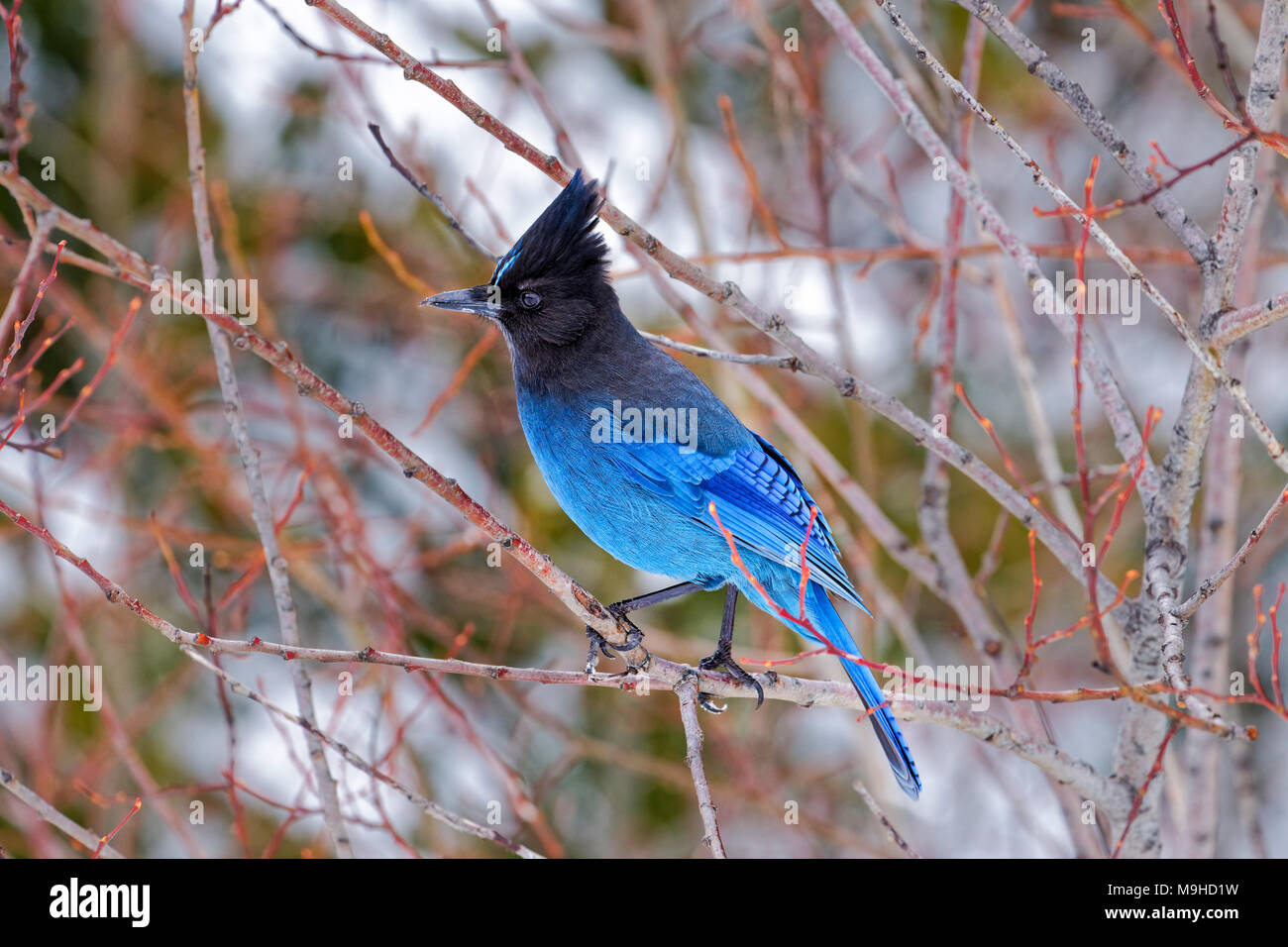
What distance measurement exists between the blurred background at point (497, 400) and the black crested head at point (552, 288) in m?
1.65

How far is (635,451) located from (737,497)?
31 centimetres

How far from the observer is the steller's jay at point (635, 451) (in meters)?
3.16

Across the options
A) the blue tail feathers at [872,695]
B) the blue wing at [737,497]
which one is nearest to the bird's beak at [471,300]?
the blue wing at [737,497]

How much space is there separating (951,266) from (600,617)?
1535 mm

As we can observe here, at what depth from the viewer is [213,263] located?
279 cm

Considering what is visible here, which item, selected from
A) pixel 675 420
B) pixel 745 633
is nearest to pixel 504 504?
pixel 745 633

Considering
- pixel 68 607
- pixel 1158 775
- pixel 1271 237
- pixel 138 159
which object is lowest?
pixel 1158 775

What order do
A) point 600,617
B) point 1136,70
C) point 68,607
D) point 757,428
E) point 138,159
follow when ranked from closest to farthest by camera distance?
1. point 600,617
2. point 68,607
3. point 757,428
4. point 138,159
5. point 1136,70

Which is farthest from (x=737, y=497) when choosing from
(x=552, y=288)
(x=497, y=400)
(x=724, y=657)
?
(x=497, y=400)

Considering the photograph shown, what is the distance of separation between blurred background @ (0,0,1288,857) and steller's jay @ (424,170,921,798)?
1595 millimetres

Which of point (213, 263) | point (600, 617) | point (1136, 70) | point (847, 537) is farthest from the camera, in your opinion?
point (1136, 70)

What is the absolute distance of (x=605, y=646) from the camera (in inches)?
117

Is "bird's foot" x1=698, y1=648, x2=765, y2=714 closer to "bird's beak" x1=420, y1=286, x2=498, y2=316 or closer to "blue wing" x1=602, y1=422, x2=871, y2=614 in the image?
"blue wing" x1=602, y1=422, x2=871, y2=614

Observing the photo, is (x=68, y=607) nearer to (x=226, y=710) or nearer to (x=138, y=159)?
(x=226, y=710)
